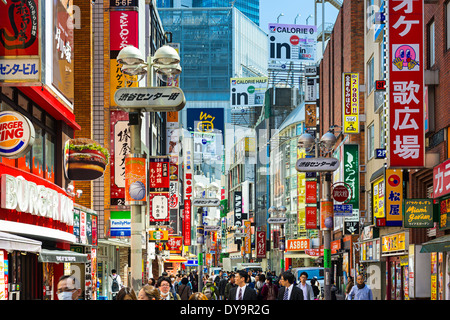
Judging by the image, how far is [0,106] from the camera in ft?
63.0

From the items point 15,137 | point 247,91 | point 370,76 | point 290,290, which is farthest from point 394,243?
point 247,91

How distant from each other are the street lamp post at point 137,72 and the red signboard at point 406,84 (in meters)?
9.09

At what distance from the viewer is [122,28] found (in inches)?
1544

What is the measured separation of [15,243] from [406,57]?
13.2 m

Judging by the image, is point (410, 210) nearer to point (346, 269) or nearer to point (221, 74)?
point (346, 269)

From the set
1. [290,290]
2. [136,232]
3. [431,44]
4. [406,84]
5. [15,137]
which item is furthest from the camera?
[431,44]

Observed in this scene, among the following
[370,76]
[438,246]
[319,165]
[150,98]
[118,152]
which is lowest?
[438,246]

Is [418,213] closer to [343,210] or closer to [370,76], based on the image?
[343,210]

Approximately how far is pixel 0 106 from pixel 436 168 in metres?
12.8

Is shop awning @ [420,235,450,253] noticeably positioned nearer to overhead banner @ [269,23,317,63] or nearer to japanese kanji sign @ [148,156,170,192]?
japanese kanji sign @ [148,156,170,192]

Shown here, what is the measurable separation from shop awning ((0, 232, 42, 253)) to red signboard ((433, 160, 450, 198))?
457 inches

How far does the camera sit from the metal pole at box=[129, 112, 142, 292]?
1577cm

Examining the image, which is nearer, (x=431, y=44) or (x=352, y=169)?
(x=431, y=44)

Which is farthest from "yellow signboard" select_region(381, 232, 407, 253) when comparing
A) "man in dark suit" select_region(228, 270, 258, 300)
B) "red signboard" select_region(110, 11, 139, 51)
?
"man in dark suit" select_region(228, 270, 258, 300)
